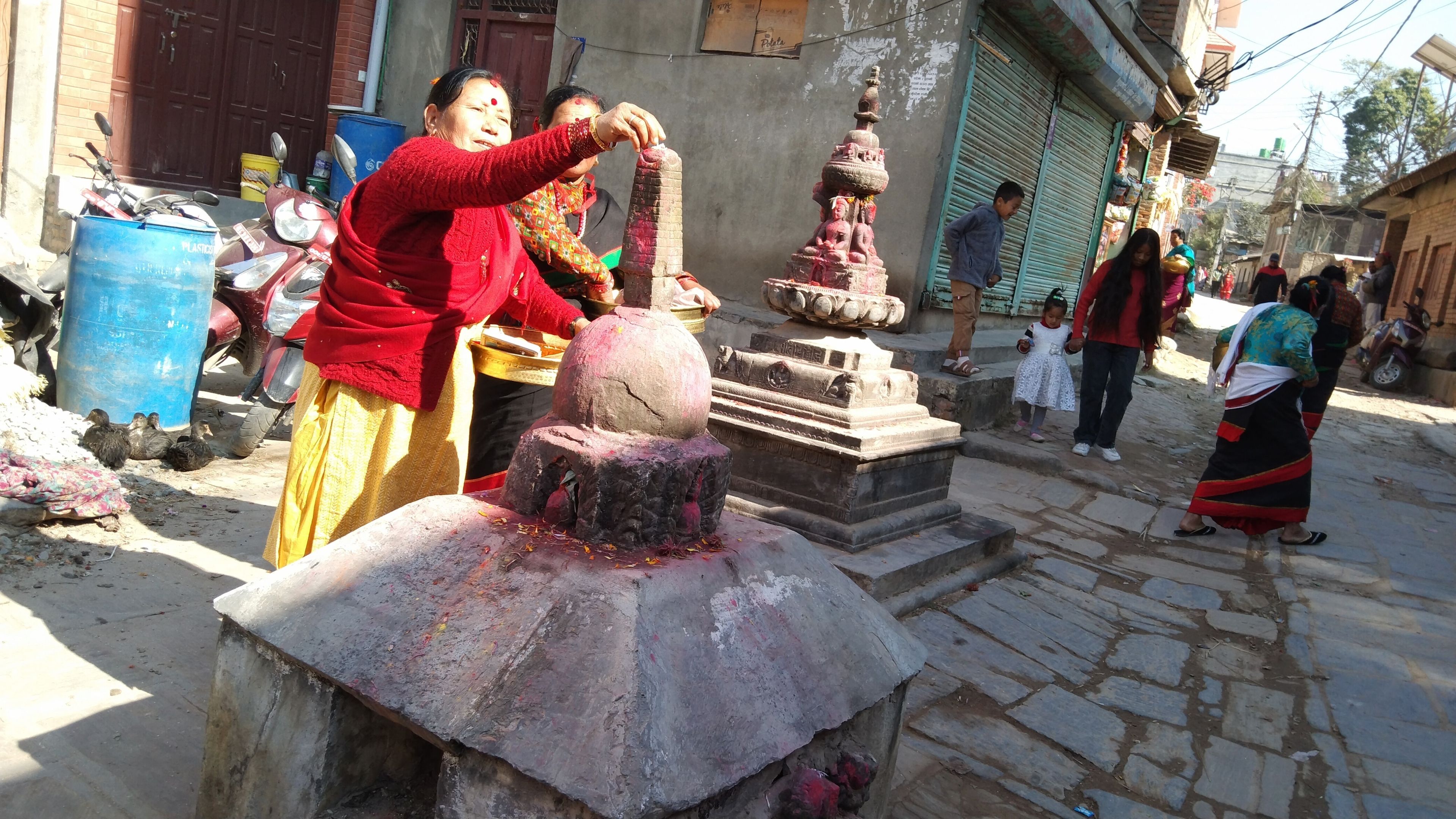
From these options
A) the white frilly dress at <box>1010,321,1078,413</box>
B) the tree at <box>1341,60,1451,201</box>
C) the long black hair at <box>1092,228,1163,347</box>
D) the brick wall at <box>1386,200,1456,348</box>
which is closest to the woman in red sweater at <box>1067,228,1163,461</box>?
the long black hair at <box>1092,228,1163,347</box>

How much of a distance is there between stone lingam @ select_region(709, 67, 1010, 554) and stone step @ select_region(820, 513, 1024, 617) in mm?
28

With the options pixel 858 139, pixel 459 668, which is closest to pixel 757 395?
pixel 858 139

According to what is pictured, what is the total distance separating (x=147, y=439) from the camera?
14.0 ft

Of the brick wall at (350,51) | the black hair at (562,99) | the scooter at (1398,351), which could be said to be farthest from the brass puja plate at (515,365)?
the scooter at (1398,351)

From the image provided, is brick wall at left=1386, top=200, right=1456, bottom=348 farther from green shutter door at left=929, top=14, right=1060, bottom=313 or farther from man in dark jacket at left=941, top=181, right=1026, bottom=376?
man in dark jacket at left=941, top=181, right=1026, bottom=376

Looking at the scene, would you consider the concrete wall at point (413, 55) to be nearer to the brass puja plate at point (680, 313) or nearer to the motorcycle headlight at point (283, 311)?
the motorcycle headlight at point (283, 311)

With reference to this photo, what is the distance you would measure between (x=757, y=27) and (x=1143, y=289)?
12.5ft

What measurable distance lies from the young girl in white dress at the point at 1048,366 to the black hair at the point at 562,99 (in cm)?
508

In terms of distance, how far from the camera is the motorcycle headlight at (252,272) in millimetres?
5152

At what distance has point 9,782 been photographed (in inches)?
79.8

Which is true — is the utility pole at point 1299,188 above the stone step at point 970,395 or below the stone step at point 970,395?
above

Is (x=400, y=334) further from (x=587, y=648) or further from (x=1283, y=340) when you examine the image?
(x=1283, y=340)

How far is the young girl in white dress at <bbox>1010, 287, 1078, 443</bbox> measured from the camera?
A: 741 cm

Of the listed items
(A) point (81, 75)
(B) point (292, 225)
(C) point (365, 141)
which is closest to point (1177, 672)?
(B) point (292, 225)
